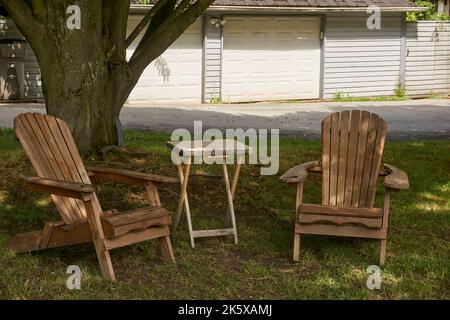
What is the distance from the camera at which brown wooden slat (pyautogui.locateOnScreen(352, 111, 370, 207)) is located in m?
6.59

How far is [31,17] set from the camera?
771cm

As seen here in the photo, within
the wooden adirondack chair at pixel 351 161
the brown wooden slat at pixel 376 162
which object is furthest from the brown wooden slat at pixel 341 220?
the brown wooden slat at pixel 376 162

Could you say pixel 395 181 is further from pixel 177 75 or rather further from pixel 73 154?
pixel 177 75

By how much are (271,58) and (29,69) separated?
553 cm

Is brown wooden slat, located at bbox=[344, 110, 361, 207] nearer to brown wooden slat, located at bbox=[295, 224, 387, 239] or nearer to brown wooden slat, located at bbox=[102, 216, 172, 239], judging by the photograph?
brown wooden slat, located at bbox=[295, 224, 387, 239]

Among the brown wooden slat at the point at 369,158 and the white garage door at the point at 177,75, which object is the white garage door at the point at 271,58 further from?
the brown wooden slat at the point at 369,158

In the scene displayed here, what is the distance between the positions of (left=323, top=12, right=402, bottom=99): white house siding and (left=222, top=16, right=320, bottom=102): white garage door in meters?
0.32

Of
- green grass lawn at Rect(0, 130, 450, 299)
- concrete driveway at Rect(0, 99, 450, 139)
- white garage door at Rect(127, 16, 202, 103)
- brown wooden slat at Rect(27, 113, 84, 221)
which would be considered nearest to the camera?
green grass lawn at Rect(0, 130, 450, 299)

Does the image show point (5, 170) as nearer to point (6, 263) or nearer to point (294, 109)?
point (6, 263)

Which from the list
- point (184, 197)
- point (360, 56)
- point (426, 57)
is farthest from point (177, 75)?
point (184, 197)

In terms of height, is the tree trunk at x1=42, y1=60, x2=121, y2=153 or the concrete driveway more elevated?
the tree trunk at x1=42, y1=60, x2=121, y2=153

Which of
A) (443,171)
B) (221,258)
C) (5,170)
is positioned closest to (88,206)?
(221,258)

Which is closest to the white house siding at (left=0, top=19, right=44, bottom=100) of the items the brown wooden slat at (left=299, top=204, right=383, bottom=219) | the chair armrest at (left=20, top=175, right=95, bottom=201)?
the chair armrest at (left=20, top=175, right=95, bottom=201)

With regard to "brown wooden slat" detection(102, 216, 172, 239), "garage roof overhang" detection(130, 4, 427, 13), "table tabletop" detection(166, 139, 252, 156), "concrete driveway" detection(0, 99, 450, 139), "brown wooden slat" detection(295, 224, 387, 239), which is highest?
"garage roof overhang" detection(130, 4, 427, 13)
